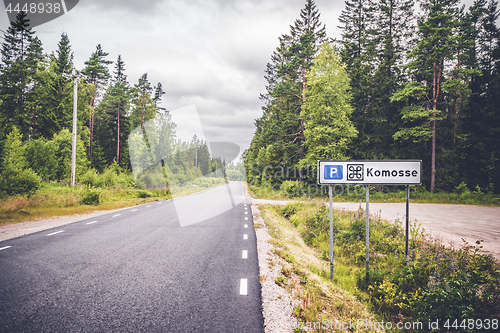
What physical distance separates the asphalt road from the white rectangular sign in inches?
107

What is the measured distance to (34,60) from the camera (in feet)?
105

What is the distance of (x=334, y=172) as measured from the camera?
15.5 feet

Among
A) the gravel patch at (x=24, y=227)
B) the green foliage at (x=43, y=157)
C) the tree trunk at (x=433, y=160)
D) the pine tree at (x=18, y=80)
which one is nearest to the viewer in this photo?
the gravel patch at (x=24, y=227)

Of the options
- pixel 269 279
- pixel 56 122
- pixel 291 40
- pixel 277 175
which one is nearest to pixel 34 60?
pixel 56 122

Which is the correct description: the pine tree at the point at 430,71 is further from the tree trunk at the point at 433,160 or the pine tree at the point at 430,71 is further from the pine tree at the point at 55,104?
the pine tree at the point at 55,104

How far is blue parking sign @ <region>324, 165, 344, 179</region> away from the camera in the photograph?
4.71m

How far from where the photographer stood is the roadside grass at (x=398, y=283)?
3328mm

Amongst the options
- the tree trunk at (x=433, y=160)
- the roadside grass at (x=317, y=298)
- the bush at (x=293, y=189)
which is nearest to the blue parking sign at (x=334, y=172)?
the roadside grass at (x=317, y=298)

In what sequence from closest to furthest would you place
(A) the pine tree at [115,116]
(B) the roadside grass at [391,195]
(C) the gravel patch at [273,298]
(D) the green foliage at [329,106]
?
1. (C) the gravel patch at [273,298]
2. (D) the green foliage at [329,106]
3. (B) the roadside grass at [391,195]
4. (A) the pine tree at [115,116]

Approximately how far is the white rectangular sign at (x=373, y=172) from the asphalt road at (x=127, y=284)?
8.92 feet

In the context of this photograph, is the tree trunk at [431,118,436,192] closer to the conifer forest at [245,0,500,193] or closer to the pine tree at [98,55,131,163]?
the conifer forest at [245,0,500,193]

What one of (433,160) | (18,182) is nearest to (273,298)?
(18,182)

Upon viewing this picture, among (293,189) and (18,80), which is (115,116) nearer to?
(18,80)

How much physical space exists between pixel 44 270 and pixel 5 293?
993 mm
